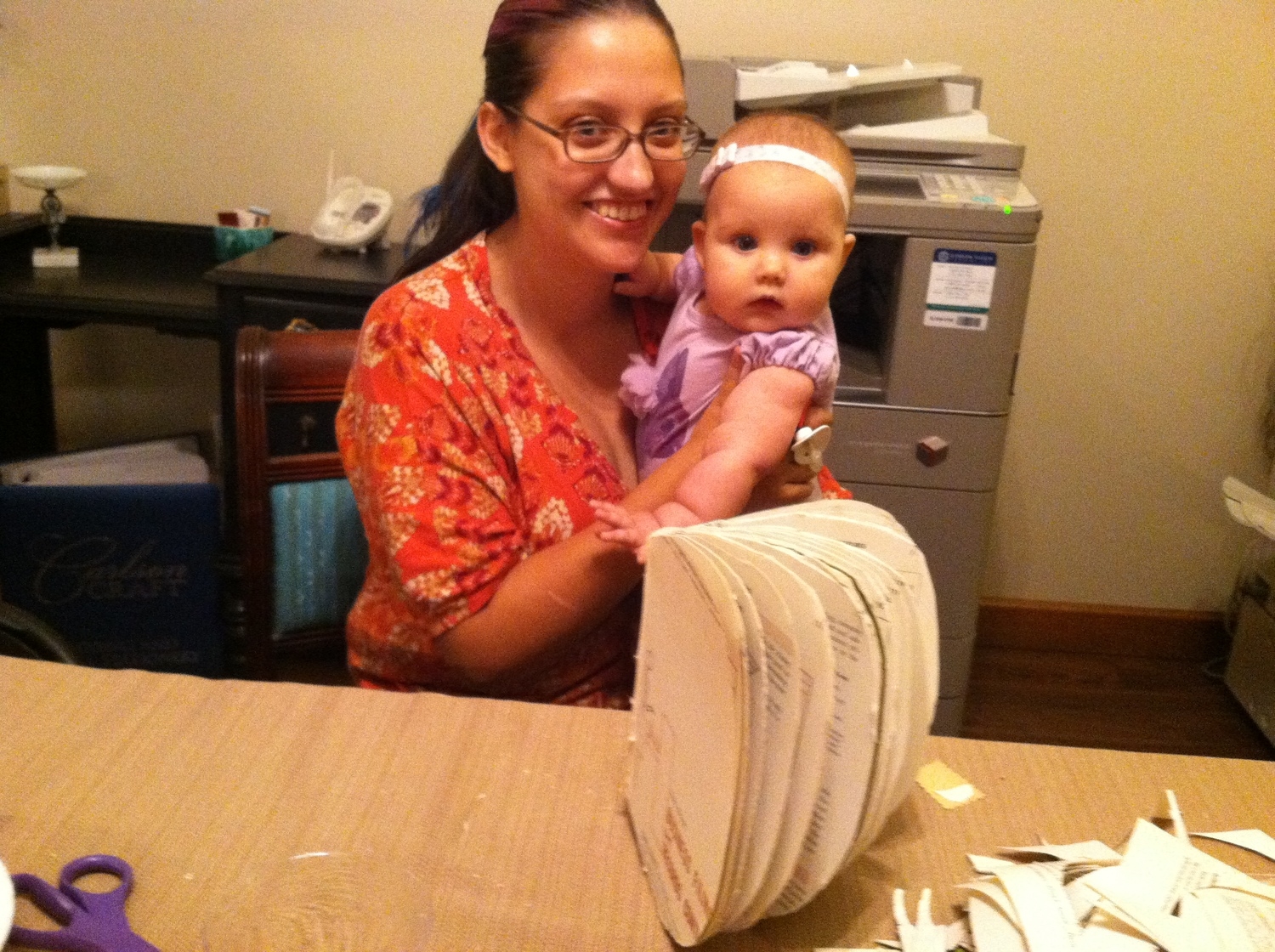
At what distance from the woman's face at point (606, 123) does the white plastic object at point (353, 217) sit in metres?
1.28

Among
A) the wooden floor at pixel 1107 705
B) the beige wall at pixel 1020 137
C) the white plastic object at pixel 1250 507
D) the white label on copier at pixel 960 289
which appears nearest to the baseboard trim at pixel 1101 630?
the wooden floor at pixel 1107 705

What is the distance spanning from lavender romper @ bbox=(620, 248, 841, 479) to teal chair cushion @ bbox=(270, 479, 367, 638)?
0.47 meters

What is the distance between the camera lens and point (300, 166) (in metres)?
2.57

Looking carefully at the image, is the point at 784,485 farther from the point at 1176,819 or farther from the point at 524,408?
the point at 1176,819

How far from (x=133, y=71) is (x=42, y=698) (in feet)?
6.70

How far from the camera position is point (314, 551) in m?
1.56

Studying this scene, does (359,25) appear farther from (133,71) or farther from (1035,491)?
(1035,491)

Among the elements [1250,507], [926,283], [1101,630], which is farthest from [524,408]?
[1101,630]

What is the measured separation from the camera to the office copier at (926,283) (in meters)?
1.91

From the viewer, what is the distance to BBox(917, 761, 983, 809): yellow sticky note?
0.86m

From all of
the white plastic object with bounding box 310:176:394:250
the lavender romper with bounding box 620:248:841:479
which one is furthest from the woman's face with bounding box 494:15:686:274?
the white plastic object with bounding box 310:176:394:250

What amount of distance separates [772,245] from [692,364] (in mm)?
162

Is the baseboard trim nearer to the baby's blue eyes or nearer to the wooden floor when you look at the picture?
the wooden floor

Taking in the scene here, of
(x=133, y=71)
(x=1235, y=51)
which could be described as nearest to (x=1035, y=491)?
(x=1235, y=51)
